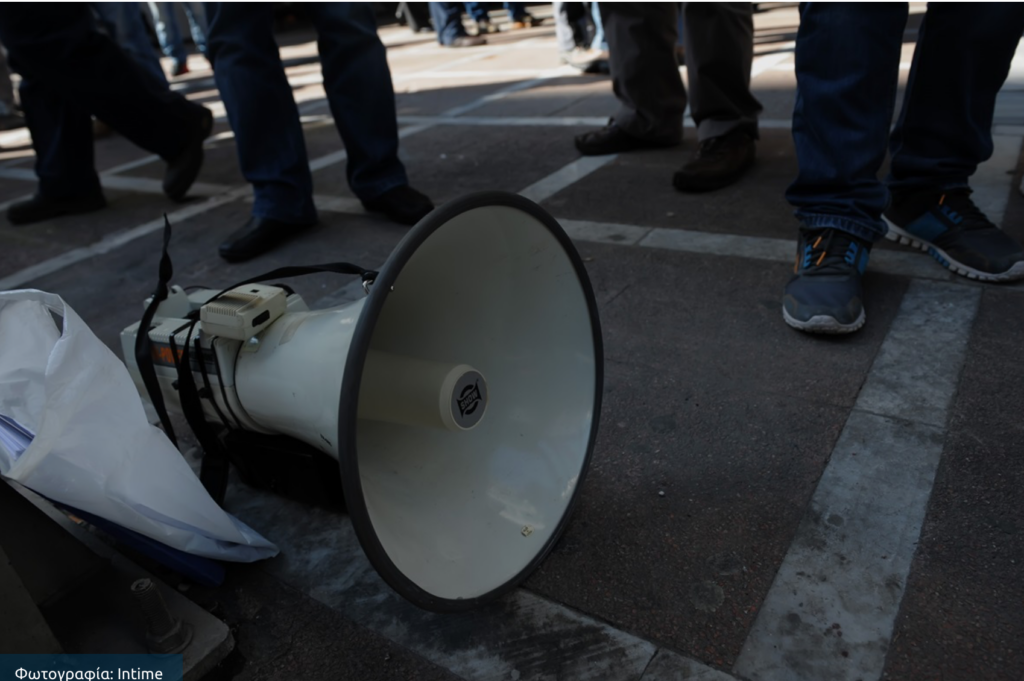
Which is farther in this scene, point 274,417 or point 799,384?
point 799,384

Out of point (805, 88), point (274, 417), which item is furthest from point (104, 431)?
point (805, 88)

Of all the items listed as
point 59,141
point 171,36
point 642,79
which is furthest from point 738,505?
point 171,36

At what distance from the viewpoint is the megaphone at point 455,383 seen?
4.11 ft

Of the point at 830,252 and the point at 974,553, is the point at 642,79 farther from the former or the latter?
the point at 974,553

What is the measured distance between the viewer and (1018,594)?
3.86ft

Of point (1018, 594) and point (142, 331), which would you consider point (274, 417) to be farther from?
point (1018, 594)

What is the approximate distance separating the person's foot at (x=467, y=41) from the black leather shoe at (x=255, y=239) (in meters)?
5.62

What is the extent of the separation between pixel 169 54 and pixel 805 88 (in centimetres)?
873

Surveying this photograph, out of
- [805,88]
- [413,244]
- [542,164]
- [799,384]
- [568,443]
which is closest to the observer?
[413,244]

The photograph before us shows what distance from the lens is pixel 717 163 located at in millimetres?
2975

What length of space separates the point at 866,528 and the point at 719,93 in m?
2.16

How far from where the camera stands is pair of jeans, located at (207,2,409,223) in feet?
9.03

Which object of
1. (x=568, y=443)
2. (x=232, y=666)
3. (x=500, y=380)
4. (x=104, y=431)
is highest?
(x=104, y=431)

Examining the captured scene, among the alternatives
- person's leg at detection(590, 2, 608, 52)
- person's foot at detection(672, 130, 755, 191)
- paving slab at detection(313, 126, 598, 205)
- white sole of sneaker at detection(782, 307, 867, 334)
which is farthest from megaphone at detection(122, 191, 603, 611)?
person's leg at detection(590, 2, 608, 52)
